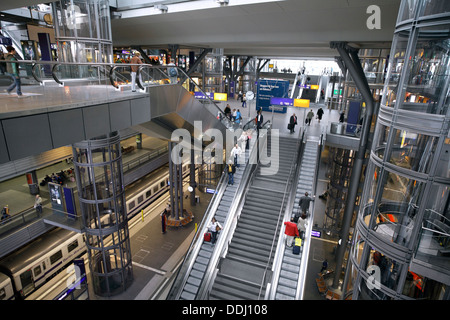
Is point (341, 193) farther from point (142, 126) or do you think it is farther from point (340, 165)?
point (142, 126)

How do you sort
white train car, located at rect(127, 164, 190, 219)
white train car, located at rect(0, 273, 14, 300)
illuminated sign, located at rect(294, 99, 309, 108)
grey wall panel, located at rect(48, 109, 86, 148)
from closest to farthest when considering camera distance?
grey wall panel, located at rect(48, 109, 86, 148) < white train car, located at rect(0, 273, 14, 300) < illuminated sign, located at rect(294, 99, 309, 108) < white train car, located at rect(127, 164, 190, 219)

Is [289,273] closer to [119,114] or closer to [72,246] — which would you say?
[119,114]

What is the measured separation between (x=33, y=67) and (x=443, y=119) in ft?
31.6

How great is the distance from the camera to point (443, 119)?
17.0ft

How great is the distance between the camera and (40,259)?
12.0m

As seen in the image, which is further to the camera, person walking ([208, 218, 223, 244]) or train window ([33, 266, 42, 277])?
train window ([33, 266, 42, 277])

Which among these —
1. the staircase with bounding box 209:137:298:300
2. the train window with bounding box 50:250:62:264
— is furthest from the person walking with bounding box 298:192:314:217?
the train window with bounding box 50:250:62:264

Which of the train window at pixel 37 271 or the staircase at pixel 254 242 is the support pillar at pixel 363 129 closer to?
the staircase at pixel 254 242

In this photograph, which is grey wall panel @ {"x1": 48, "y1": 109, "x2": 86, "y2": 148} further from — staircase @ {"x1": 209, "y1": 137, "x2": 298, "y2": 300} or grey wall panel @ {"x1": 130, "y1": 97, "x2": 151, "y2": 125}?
staircase @ {"x1": 209, "y1": 137, "x2": 298, "y2": 300}

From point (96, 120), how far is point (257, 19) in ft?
30.0

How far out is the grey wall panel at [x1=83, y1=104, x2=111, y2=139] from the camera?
6.41 meters

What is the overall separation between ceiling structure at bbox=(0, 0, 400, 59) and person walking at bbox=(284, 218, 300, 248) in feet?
25.4

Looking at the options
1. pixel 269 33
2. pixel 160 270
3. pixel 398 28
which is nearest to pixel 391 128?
pixel 398 28

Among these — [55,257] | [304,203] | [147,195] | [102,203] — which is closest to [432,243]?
[304,203]
